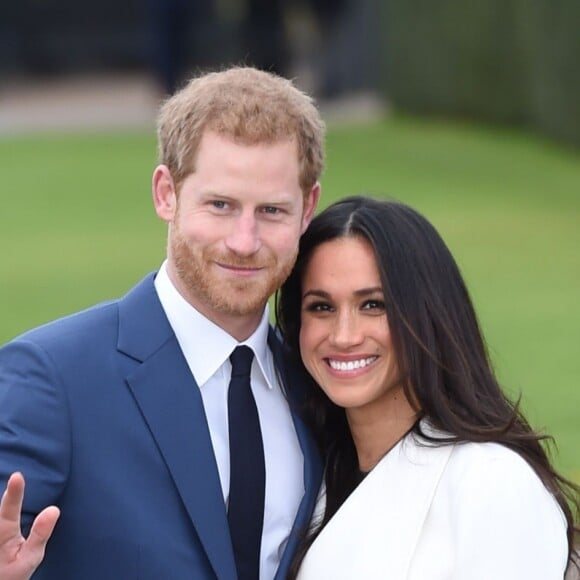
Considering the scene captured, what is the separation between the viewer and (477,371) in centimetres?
371

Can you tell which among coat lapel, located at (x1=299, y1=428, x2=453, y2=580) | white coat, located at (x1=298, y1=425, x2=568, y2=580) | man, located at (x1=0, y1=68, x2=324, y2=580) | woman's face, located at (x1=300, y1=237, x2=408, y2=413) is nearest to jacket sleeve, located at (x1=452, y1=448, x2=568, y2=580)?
white coat, located at (x1=298, y1=425, x2=568, y2=580)

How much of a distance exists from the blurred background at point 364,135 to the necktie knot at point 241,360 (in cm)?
297

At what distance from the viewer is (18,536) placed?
3164 millimetres

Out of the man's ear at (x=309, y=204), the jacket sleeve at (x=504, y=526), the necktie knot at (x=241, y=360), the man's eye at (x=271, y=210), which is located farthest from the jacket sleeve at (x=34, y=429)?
the jacket sleeve at (x=504, y=526)

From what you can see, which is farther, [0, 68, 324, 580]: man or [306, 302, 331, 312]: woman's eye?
[306, 302, 331, 312]: woman's eye

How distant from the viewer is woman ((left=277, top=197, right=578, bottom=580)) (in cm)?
340

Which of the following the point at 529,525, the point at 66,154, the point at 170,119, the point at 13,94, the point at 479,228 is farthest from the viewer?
the point at 13,94

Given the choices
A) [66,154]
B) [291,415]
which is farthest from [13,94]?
[291,415]

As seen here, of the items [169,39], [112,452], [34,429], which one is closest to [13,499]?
[34,429]

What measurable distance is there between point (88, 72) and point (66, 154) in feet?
22.0

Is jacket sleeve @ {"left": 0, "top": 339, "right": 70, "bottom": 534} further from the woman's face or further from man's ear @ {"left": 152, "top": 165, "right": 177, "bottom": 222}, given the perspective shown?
the woman's face

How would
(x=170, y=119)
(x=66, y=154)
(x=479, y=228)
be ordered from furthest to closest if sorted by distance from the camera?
(x=66, y=154) < (x=479, y=228) < (x=170, y=119)

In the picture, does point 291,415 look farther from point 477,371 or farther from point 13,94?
point 13,94

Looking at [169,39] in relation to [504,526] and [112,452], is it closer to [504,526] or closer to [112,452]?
[112,452]
